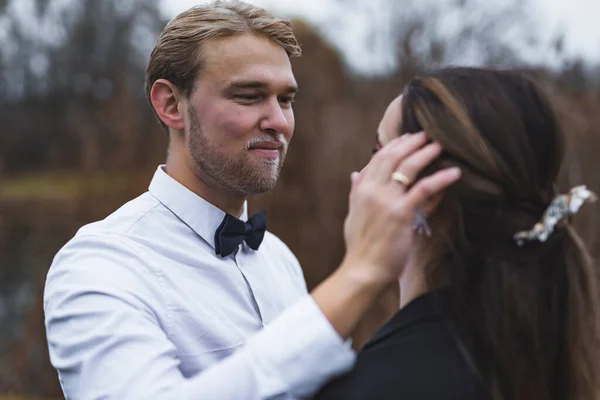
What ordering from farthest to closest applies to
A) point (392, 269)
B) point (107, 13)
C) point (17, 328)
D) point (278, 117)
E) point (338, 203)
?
point (107, 13)
point (17, 328)
point (338, 203)
point (278, 117)
point (392, 269)

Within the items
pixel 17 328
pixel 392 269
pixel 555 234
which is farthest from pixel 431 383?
pixel 17 328

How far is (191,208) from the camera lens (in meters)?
2.33

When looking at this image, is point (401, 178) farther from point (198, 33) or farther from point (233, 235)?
point (198, 33)

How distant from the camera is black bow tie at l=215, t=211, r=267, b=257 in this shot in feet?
7.57

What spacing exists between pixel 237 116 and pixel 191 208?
1.11 feet

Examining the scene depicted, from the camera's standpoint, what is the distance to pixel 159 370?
5.47ft

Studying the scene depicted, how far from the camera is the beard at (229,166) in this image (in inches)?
92.2

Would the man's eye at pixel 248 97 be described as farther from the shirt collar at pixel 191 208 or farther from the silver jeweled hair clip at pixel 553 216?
the silver jeweled hair clip at pixel 553 216

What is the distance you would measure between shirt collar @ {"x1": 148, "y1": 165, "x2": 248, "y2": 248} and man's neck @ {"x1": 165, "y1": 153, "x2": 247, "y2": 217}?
4 cm

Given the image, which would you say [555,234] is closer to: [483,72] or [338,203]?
[483,72]

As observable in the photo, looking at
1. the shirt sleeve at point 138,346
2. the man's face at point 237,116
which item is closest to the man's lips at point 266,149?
the man's face at point 237,116

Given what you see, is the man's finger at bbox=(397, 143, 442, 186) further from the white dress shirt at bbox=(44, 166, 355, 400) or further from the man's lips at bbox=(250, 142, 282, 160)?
the man's lips at bbox=(250, 142, 282, 160)

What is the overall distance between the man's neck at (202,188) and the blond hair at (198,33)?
0.82 ft

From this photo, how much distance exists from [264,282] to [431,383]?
1014mm
